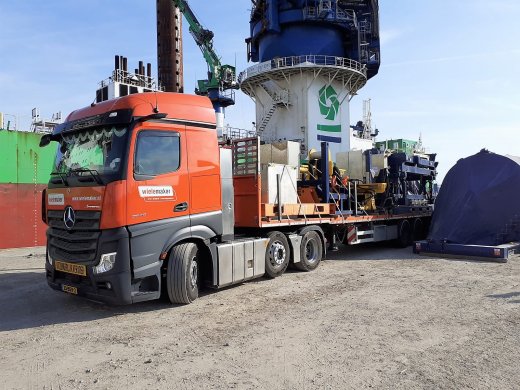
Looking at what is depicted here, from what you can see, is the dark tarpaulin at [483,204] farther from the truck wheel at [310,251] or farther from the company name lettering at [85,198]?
the company name lettering at [85,198]

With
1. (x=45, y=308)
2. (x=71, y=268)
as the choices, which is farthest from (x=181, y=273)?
(x=45, y=308)

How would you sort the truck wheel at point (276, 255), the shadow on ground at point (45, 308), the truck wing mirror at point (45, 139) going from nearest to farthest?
the shadow on ground at point (45, 308), the truck wing mirror at point (45, 139), the truck wheel at point (276, 255)

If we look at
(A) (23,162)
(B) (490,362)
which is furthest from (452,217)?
(A) (23,162)

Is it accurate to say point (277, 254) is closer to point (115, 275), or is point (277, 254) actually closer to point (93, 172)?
point (115, 275)

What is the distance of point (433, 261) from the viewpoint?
38.1 ft

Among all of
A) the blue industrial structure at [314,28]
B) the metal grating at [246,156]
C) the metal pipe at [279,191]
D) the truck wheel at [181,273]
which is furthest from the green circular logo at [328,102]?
the truck wheel at [181,273]

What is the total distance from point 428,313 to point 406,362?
215cm

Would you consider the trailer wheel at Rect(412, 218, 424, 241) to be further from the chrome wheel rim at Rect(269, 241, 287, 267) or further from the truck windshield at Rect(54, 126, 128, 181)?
the truck windshield at Rect(54, 126, 128, 181)

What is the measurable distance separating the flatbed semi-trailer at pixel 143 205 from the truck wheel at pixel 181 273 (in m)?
0.02

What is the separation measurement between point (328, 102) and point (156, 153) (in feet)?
96.5

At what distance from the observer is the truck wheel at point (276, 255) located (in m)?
9.37

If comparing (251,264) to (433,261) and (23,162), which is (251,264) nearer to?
(433,261)

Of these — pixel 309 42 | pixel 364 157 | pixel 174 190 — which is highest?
pixel 309 42

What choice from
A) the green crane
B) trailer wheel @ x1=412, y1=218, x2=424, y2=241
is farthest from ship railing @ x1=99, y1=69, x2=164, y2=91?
trailer wheel @ x1=412, y1=218, x2=424, y2=241
